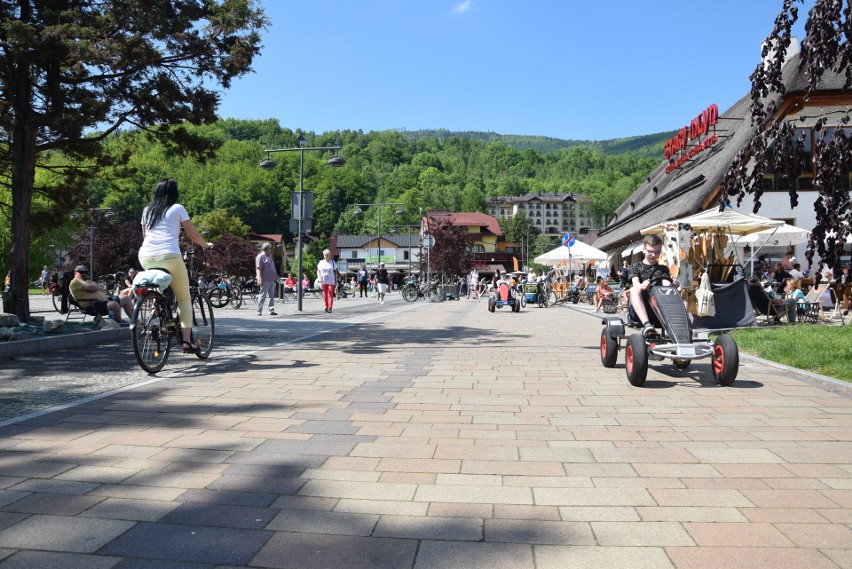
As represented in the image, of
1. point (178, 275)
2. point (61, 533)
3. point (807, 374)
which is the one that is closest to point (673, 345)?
point (807, 374)

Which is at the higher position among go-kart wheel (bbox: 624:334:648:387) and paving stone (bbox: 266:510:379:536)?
go-kart wheel (bbox: 624:334:648:387)

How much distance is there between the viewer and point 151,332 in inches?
264

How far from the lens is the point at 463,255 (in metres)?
61.5

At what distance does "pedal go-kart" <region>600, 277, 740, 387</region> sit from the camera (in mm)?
6316

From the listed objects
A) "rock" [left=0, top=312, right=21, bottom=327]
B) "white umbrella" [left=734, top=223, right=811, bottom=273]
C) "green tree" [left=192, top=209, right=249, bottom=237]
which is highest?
"green tree" [left=192, top=209, right=249, bottom=237]

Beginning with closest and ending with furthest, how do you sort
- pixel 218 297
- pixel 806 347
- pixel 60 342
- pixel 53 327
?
pixel 60 342
pixel 806 347
pixel 53 327
pixel 218 297

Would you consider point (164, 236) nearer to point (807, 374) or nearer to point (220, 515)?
point (220, 515)

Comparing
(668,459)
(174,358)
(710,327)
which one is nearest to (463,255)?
(710,327)

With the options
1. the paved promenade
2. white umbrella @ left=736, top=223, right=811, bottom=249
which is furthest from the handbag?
white umbrella @ left=736, top=223, right=811, bottom=249

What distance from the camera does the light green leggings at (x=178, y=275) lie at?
684 centimetres

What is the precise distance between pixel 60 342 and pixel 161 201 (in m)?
2.93

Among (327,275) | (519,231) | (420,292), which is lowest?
(420,292)

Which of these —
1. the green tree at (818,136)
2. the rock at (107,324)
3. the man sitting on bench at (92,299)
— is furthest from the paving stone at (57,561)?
the man sitting on bench at (92,299)

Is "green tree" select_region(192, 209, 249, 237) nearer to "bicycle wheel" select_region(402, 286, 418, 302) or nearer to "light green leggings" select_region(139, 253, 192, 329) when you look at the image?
"bicycle wheel" select_region(402, 286, 418, 302)
